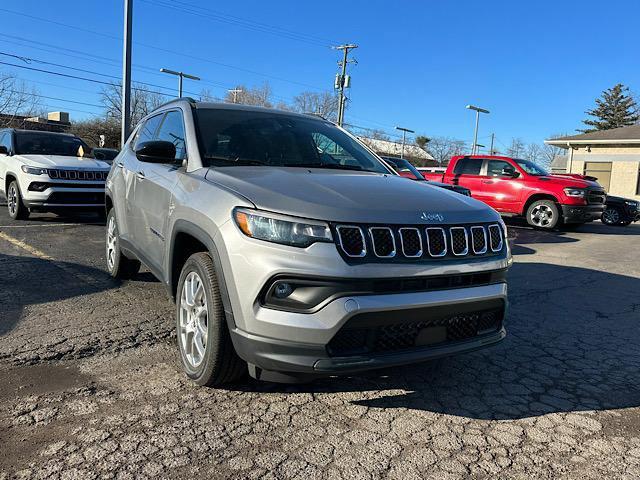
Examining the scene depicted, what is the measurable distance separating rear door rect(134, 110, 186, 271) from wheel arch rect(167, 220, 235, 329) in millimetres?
238

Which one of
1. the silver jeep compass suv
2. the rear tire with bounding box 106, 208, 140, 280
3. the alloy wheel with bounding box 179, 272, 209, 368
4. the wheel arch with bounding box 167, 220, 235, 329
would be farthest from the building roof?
the alloy wheel with bounding box 179, 272, 209, 368

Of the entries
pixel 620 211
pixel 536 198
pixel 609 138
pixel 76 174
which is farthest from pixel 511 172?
pixel 609 138

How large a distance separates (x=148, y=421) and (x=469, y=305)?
184 cm

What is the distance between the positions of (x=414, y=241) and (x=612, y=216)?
1604cm

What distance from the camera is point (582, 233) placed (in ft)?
43.6

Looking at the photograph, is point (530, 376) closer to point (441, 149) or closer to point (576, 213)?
point (576, 213)

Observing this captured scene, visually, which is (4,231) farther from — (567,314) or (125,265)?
(567,314)

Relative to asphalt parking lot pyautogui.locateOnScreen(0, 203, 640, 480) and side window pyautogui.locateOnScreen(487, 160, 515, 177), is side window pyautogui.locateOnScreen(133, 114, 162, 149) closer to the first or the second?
asphalt parking lot pyautogui.locateOnScreen(0, 203, 640, 480)

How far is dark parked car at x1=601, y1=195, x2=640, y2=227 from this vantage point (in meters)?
15.8

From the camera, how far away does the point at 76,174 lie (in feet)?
30.4

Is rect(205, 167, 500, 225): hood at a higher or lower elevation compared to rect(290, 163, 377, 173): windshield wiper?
lower

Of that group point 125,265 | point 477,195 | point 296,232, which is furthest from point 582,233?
point 296,232

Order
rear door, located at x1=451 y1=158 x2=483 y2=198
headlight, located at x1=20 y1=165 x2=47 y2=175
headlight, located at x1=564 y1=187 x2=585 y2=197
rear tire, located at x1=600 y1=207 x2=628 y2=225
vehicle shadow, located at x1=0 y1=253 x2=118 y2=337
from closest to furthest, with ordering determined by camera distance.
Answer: vehicle shadow, located at x1=0 y1=253 x2=118 y2=337 → headlight, located at x1=20 y1=165 x2=47 y2=175 → headlight, located at x1=564 y1=187 x2=585 y2=197 → rear door, located at x1=451 y1=158 x2=483 y2=198 → rear tire, located at x1=600 y1=207 x2=628 y2=225

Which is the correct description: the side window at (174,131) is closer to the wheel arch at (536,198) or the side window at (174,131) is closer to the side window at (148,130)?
the side window at (148,130)
